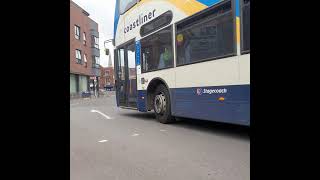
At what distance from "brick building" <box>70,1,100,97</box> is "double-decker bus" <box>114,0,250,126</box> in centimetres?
2972

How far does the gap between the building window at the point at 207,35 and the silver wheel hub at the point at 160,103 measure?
1.33m

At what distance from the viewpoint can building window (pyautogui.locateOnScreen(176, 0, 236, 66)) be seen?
231 inches

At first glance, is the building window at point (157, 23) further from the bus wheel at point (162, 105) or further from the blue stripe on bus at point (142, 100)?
the blue stripe on bus at point (142, 100)

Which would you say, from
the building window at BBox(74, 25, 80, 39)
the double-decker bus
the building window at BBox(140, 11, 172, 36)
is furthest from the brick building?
the building window at BBox(140, 11, 172, 36)

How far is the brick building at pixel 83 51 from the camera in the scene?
4078 cm

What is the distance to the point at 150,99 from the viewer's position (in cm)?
927

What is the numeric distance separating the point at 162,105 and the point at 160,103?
0.27ft

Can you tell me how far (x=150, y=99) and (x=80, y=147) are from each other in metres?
3.68

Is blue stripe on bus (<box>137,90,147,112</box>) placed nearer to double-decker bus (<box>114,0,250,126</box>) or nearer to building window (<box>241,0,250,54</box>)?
double-decker bus (<box>114,0,250,126</box>)

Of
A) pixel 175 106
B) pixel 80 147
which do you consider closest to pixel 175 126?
pixel 175 106

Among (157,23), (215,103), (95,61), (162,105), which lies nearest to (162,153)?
(215,103)

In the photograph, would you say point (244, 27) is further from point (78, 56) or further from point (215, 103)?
point (78, 56)
